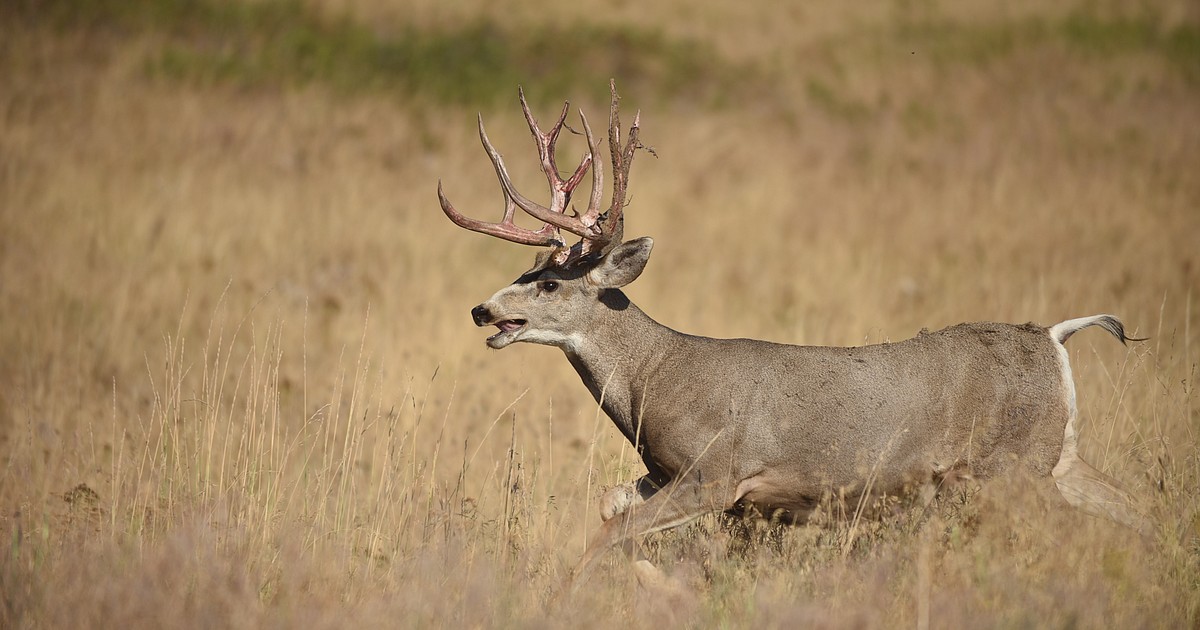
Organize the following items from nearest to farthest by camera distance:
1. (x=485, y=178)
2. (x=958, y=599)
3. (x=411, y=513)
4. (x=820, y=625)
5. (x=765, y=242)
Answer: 1. (x=820, y=625)
2. (x=958, y=599)
3. (x=411, y=513)
4. (x=765, y=242)
5. (x=485, y=178)

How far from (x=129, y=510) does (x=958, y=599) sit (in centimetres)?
399

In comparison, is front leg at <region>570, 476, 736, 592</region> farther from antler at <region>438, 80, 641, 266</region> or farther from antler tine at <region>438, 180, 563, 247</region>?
antler tine at <region>438, 180, 563, 247</region>

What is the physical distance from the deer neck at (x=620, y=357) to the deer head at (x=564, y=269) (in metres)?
0.06

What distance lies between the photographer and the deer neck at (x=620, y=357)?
20.4 feet

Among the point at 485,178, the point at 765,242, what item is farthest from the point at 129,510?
the point at 485,178

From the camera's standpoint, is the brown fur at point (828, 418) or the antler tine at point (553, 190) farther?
the antler tine at point (553, 190)

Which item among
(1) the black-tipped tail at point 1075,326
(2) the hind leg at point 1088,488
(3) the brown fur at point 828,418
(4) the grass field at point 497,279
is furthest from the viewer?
(1) the black-tipped tail at point 1075,326

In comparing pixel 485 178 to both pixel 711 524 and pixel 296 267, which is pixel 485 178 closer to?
pixel 296 267

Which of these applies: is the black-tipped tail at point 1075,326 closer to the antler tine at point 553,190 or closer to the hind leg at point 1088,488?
the hind leg at point 1088,488

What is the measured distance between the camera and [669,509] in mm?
5695

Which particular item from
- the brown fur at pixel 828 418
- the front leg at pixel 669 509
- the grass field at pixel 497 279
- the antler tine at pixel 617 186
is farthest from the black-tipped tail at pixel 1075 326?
the antler tine at pixel 617 186

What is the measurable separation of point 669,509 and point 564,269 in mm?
1387

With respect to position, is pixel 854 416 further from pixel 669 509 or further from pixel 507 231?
pixel 507 231

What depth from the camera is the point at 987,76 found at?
73.6 feet
